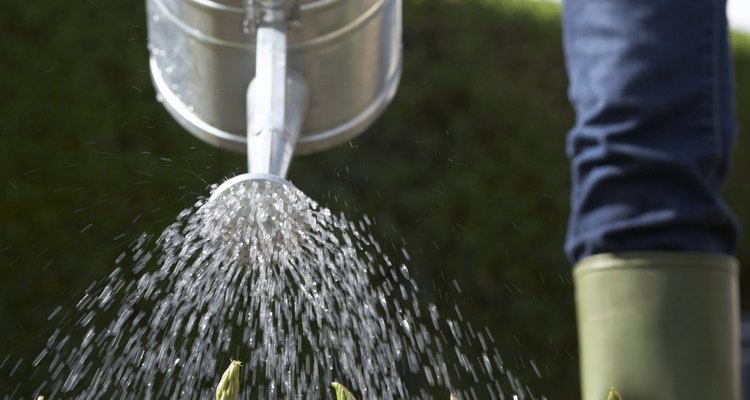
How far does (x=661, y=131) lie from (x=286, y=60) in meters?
0.42

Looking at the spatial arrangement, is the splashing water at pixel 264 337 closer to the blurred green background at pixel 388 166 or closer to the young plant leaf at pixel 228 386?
the blurred green background at pixel 388 166

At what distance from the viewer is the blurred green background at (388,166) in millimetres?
2881

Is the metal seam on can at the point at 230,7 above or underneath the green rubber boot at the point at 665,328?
above

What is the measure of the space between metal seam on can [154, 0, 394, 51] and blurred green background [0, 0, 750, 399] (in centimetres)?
170

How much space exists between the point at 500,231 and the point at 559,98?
0.57 meters

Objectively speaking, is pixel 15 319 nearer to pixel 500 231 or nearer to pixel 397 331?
pixel 397 331

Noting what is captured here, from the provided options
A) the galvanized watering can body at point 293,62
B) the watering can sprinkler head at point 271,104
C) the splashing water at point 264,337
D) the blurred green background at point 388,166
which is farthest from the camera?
the blurred green background at point 388,166

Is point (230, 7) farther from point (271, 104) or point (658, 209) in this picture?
point (658, 209)

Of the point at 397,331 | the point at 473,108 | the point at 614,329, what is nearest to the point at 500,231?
the point at 473,108

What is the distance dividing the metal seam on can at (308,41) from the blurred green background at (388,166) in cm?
170

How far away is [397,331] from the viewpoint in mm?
2908

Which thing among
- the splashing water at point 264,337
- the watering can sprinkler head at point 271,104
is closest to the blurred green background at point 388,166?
the splashing water at point 264,337

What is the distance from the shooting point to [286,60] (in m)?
1.09

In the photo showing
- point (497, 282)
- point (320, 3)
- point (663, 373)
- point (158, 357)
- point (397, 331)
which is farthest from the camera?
point (497, 282)
